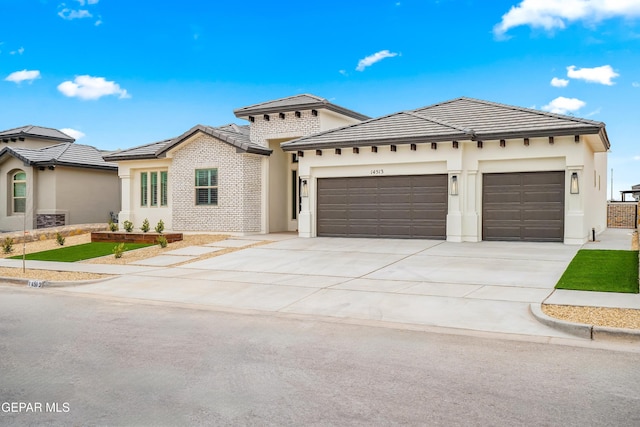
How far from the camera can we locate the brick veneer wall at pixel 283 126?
23.6 m

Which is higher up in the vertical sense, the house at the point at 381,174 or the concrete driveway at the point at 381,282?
the house at the point at 381,174

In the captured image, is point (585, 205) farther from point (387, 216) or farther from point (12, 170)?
point (12, 170)

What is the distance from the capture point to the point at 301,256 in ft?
54.6

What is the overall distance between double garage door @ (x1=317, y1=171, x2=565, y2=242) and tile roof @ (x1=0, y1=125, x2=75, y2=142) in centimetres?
2329

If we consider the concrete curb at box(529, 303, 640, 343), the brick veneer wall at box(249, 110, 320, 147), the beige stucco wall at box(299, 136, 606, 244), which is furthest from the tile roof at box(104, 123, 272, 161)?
the concrete curb at box(529, 303, 640, 343)

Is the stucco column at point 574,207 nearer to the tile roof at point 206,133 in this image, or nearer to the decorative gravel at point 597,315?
the decorative gravel at point 597,315

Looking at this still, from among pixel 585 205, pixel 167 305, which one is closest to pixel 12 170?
pixel 167 305

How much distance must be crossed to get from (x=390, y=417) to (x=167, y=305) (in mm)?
6666

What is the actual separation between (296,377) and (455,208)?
47.7 ft

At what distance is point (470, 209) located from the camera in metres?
19.5

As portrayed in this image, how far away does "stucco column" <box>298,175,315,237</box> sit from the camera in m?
21.9

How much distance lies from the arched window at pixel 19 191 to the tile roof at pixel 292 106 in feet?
42.3

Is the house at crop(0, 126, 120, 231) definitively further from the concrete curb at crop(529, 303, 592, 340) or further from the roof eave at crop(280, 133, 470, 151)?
the concrete curb at crop(529, 303, 592, 340)

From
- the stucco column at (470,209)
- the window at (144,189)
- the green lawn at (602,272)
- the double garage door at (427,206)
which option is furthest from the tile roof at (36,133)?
the green lawn at (602,272)
